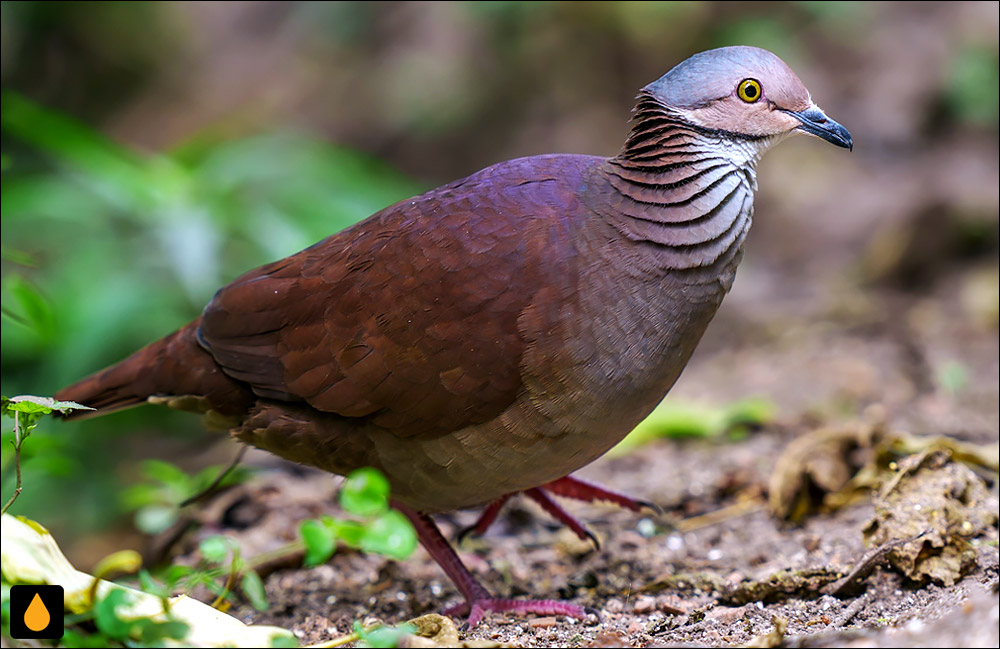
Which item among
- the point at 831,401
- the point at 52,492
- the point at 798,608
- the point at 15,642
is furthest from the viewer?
the point at 52,492

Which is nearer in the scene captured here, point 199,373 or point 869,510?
point 199,373

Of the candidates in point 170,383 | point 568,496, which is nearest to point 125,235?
point 170,383

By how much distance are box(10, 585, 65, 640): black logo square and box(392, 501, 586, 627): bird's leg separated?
1.41 meters

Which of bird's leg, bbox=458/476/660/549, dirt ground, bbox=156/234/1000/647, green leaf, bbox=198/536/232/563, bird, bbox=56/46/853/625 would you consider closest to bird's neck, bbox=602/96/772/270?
bird, bbox=56/46/853/625

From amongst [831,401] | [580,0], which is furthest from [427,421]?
[580,0]

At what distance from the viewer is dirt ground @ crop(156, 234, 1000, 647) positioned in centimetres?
280

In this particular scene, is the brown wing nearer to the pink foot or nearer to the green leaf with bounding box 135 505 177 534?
the pink foot

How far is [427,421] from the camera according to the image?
3117 millimetres

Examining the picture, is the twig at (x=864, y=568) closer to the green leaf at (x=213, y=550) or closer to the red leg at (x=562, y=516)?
the red leg at (x=562, y=516)

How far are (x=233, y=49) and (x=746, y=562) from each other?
9.71 meters

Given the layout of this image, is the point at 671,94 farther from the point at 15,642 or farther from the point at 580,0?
the point at 580,0

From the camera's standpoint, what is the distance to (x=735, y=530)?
13.1 feet

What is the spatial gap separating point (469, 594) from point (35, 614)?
1.52 m

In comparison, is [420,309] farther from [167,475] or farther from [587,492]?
[167,475]
